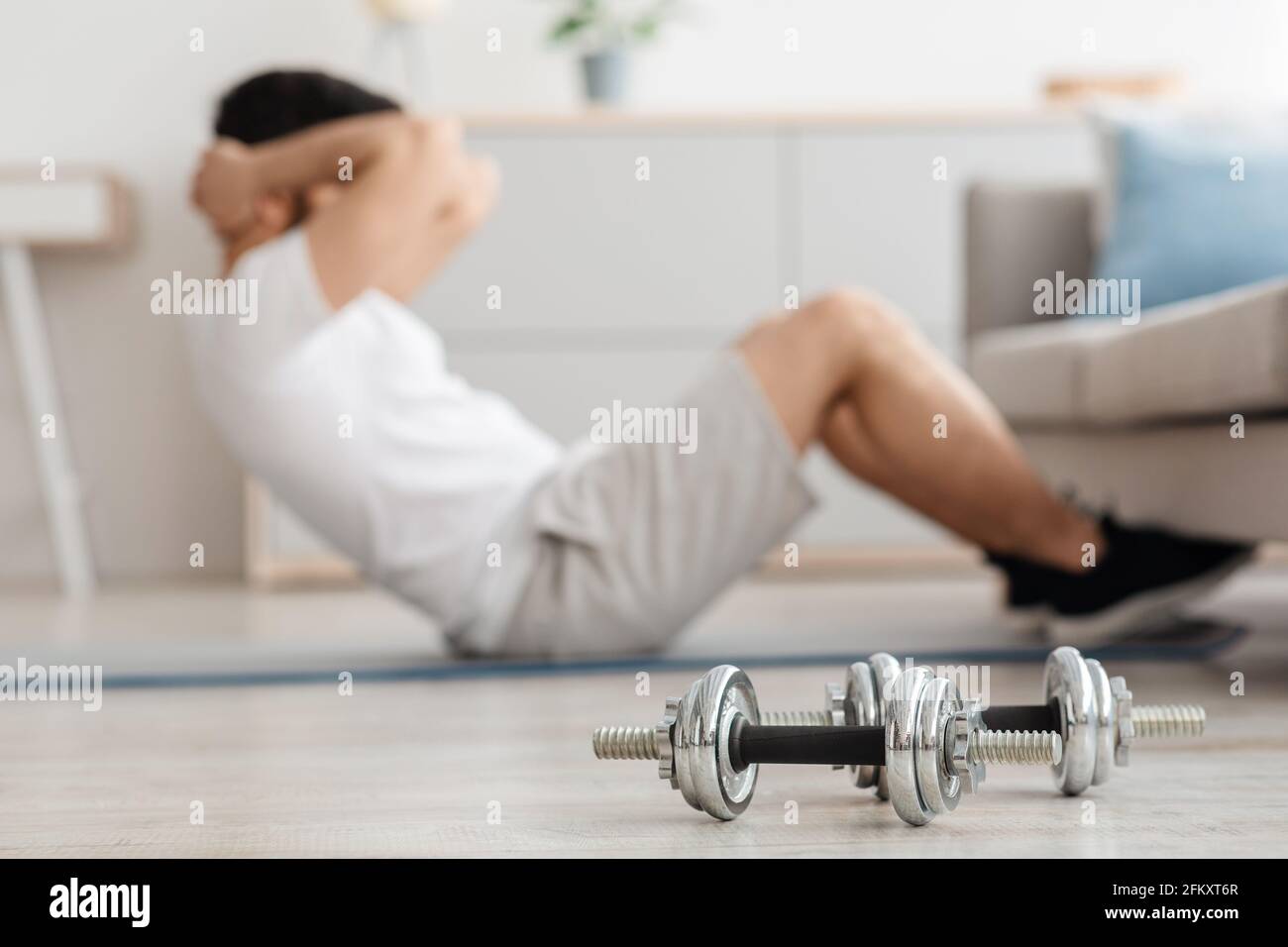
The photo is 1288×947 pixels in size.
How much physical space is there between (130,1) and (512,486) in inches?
108

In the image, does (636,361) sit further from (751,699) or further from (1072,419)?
(751,699)

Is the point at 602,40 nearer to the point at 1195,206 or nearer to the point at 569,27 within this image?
the point at 569,27

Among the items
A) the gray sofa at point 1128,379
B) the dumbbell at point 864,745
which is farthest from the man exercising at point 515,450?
the dumbbell at point 864,745

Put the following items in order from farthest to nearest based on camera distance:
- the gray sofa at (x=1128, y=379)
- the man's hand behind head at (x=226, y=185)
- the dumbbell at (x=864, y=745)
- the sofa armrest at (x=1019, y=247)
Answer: the sofa armrest at (x=1019, y=247) → the man's hand behind head at (x=226, y=185) → the gray sofa at (x=1128, y=379) → the dumbbell at (x=864, y=745)

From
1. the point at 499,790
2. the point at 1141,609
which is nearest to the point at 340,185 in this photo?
the point at 499,790

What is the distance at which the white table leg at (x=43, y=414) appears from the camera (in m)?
3.81

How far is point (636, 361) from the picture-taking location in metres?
3.82

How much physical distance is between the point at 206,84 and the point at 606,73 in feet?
3.57

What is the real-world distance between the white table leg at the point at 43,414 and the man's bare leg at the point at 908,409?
2387mm

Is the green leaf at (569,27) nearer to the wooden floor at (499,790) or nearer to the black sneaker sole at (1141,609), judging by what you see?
the black sneaker sole at (1141,609)

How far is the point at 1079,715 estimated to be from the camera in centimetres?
99

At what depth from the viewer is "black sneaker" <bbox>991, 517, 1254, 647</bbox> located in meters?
1.98
